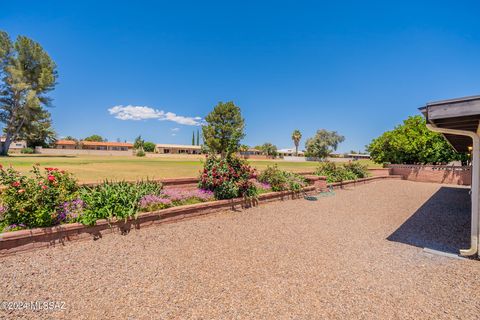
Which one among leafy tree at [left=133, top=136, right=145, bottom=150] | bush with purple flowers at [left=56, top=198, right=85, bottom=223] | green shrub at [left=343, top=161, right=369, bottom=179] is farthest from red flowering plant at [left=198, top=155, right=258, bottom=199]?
leafy tree at [left=133, top=136, right=145, bottom=150]

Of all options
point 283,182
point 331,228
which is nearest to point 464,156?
point 283,182

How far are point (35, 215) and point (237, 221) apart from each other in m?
4.46

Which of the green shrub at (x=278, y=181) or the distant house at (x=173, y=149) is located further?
the distant house at (x=173, y=149)

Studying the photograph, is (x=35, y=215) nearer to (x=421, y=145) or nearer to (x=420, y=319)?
(x=420, y=319)

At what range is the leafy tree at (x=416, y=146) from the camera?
2125cm

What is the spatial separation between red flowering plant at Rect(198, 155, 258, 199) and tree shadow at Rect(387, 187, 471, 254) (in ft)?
14.6

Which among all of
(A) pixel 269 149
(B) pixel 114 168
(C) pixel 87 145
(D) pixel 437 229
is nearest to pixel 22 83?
(B) pixel 114 168

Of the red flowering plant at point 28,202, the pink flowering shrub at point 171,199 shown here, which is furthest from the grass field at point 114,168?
the red flowering plant at point 28,202

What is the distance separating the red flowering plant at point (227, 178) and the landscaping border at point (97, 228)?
347 millimetres

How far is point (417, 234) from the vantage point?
20.1 ft

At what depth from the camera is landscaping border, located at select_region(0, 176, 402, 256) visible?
407 cm

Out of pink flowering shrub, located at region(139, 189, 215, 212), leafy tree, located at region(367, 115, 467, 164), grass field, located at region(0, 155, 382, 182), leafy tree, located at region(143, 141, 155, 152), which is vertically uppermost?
leafy tree, located at region(143, 141, 155, 152)

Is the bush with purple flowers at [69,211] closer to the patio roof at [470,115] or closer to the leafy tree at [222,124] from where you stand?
the patio roof at [470,115]

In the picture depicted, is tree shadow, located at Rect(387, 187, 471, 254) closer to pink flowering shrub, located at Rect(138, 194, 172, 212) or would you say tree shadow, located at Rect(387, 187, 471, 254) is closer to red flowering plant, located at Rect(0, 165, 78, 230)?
pink flowering shrub, located at Rect(138, 194, 172, 212)
